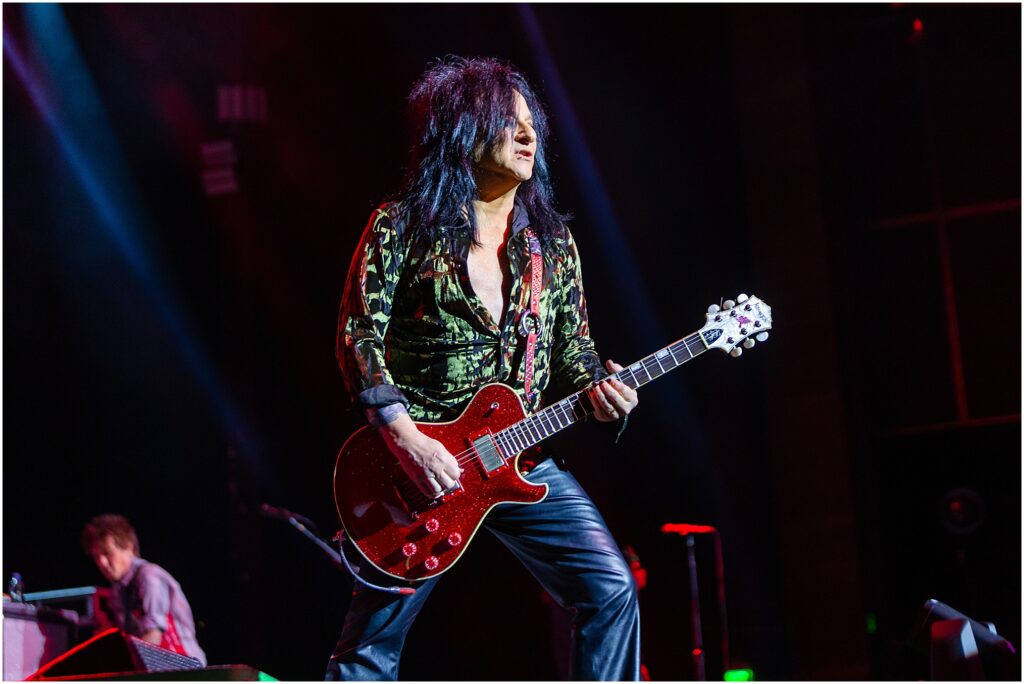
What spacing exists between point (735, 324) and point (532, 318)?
2.33 ft

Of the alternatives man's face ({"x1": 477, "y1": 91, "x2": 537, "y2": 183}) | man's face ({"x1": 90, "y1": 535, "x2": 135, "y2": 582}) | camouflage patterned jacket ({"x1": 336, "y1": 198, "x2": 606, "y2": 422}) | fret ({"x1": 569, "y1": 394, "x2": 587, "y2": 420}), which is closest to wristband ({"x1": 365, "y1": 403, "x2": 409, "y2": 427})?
camouflage patterned jacket ({"x1": 336, "y1": 198, "x2": 606, "y2": 422})

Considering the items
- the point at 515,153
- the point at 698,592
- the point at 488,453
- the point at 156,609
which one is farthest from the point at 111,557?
the point at 515,153

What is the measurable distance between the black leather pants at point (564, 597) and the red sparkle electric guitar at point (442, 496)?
7 cm

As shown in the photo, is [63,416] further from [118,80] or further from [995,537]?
[995,537]

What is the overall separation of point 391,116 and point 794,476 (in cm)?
390

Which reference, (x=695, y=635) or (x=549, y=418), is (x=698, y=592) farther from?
(x=549, y=418)

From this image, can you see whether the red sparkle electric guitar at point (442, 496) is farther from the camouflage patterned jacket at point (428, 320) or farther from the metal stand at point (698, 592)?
the metal stand at point (698, 592)

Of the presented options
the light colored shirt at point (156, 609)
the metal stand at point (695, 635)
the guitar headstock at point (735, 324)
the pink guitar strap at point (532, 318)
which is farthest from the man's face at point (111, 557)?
the guitar headstock at point (735, 324)

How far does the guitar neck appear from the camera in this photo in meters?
3.28

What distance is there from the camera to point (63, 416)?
8.26 meters

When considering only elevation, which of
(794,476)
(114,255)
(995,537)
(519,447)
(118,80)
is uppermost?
(118,80)

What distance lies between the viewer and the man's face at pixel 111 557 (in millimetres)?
7141

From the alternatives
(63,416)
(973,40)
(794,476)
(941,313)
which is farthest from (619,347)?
(63,416)

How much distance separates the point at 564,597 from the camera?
3.20 metres
